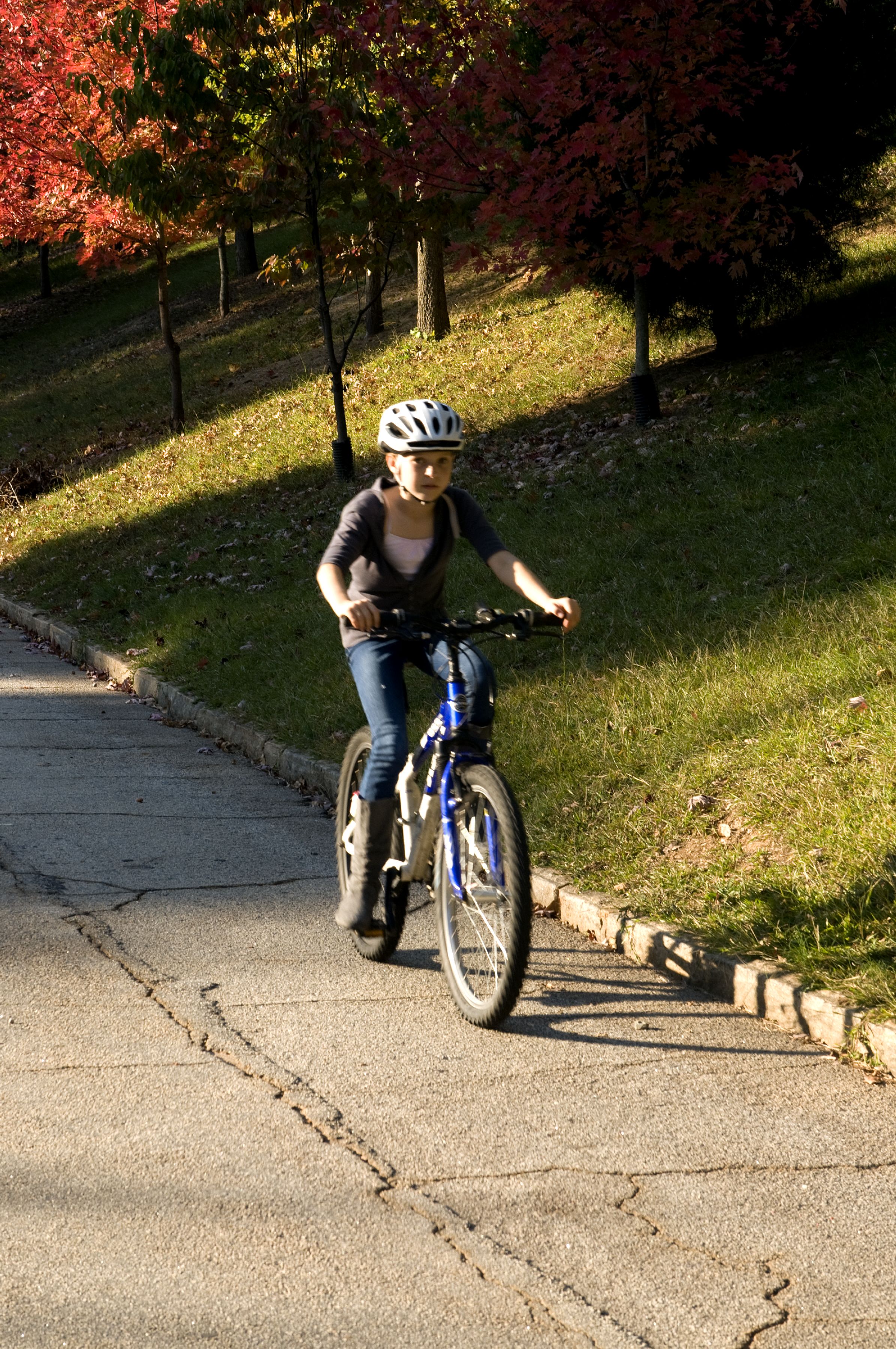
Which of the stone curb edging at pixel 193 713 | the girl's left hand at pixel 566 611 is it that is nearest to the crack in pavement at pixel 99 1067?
the girl's left hand at pixel 566 611

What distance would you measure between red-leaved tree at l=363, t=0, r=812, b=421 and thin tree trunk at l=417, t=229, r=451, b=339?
23.1 ft

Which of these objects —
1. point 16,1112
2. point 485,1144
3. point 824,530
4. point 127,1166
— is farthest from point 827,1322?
point 824,530

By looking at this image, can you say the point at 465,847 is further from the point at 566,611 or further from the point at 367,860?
the point at 566,611

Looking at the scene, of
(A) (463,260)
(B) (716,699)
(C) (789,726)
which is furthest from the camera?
(A) (463,260)

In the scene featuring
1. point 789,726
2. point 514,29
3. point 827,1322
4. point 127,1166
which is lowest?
point 827,1322

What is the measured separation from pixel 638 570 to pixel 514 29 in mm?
9498

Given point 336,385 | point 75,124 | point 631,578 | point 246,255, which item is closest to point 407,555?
point 631,578

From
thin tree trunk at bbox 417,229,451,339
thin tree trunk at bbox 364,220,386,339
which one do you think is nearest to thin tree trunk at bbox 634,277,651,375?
thin tree trunk at bbox 364,220,386,339

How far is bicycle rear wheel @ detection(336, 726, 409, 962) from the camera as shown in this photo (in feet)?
Answer: 17.5

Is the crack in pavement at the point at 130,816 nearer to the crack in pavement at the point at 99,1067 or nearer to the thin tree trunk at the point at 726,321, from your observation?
the crack in pavement at the point at 99,1067

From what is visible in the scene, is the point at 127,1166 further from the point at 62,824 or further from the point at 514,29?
the point at 514,29

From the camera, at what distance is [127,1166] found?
148 inches

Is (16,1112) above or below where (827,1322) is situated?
above

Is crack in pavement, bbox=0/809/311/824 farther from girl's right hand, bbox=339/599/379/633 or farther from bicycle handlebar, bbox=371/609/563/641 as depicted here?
girl's right hand, bbox=339/599/379/633
